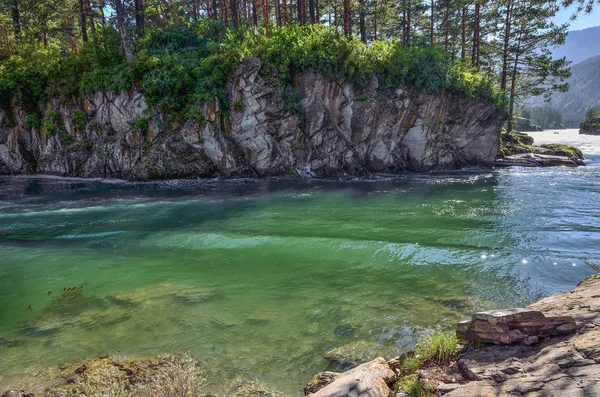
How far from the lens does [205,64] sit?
2058 cm

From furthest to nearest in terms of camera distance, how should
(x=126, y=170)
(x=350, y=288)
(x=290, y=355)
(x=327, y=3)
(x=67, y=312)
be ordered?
(x=327, y=3)
(x=126, y=170)
(x=350, y=288)
(x=67, y=312)
(x=290, y=355)

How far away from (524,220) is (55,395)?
1301 centimetres

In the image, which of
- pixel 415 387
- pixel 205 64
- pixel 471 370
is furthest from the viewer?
pixel 205 64

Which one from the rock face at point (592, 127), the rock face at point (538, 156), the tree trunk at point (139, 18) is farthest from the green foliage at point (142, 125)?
the rock face at point (592, 127)

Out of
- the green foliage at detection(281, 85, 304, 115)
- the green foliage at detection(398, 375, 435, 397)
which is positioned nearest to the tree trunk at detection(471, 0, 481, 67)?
the green foliage at detection(281, 85, 304, 115)

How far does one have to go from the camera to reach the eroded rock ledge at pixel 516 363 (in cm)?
333

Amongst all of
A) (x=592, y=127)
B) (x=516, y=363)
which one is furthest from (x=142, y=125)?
(x=592, y=127)

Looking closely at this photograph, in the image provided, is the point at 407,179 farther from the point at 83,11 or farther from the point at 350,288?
the point at 83,11

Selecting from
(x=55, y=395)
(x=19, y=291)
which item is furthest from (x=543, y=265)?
(x=19, y=291)

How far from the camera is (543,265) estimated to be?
26.8ft

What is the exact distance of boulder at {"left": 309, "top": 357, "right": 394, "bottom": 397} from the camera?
3766 millimetres

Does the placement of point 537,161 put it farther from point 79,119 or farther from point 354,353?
point 79,119

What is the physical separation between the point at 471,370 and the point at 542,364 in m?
0.68

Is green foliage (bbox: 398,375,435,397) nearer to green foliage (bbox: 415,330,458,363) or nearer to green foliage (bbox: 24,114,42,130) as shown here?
green foliage (bbox: 415,330,458,363)
